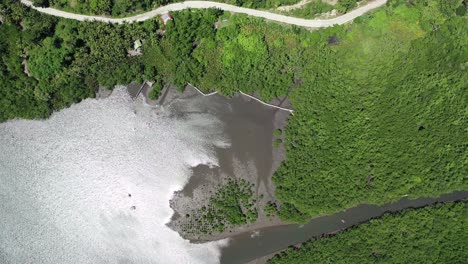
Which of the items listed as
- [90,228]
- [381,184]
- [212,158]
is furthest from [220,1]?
[90,228]

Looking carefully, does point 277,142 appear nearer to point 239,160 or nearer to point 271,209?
point 239,160

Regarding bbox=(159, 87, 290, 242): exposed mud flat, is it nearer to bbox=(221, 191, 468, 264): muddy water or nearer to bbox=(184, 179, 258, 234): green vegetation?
bbox=(184, 179, 258, 234): green vegetation

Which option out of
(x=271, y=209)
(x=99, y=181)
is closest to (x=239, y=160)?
(x=271, y=209)

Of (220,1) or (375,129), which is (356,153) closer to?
(375,129)

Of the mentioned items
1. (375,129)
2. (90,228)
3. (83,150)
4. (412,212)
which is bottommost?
(90,228)

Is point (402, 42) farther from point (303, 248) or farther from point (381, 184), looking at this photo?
point (303, 248)

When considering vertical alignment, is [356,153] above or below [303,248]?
above

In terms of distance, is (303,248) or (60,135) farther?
(60,135)
